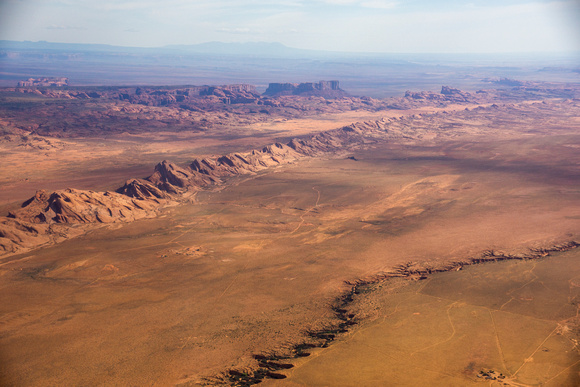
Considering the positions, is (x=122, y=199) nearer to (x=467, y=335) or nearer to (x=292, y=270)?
(x=292, y=270)

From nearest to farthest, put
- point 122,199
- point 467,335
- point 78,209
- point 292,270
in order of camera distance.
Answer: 1. point 467,335
2. point 292,270
3. point 78,209
4. point 122,199

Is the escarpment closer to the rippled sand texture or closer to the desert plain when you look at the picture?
the desert plain

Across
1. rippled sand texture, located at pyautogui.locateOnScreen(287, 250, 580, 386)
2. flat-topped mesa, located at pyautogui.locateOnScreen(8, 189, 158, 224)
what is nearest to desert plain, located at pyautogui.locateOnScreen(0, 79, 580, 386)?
rippled sand texture, located at pyautogui.locateOnScreen(287, 250, 580, 386)

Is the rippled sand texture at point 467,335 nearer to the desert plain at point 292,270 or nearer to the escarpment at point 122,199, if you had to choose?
the desert plain at point 292,270

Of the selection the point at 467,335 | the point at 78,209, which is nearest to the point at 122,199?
the point at 78,209

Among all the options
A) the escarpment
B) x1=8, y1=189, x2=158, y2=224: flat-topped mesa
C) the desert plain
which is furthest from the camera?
x1=8, y1=189, x2=158, y2=224: flat-topped mesa

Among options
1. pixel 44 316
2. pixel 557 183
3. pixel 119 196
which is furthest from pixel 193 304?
pixel 557 183
